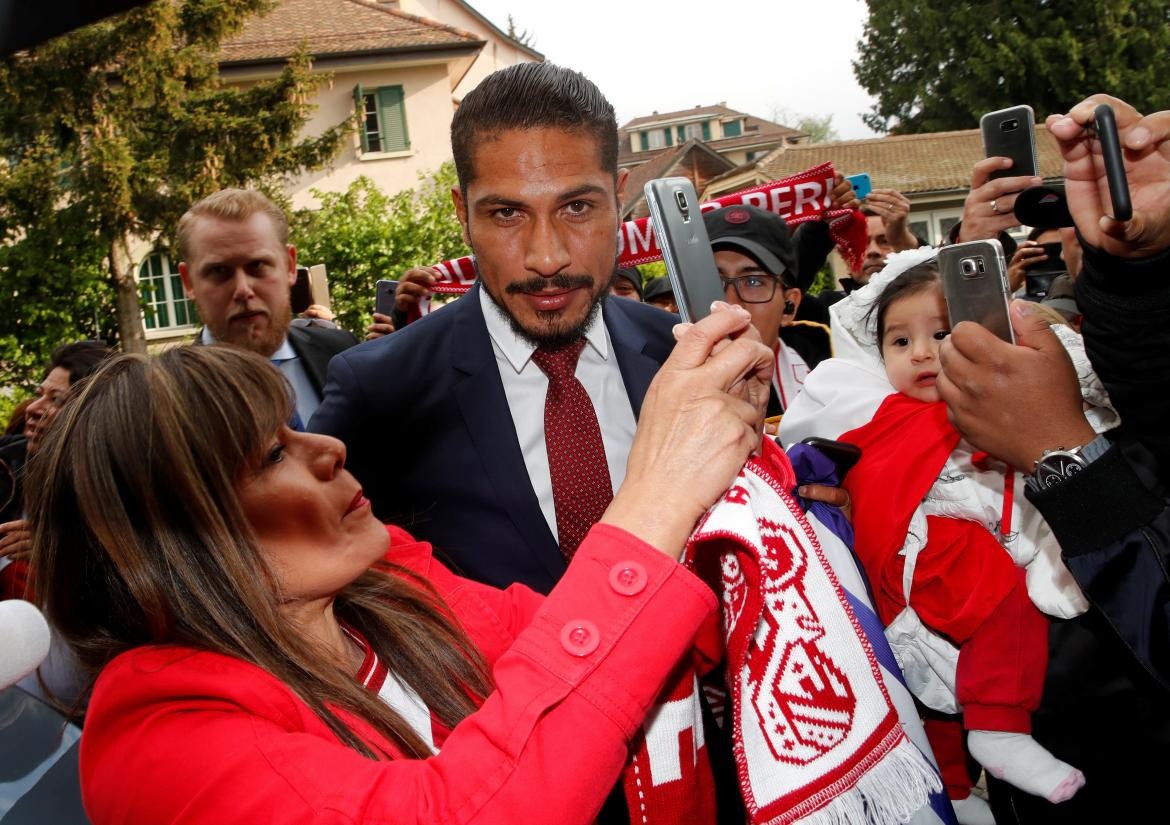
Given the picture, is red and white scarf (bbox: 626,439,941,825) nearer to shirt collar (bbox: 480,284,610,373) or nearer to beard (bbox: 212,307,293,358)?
shirt collar (bbox: 480,284,610,373)

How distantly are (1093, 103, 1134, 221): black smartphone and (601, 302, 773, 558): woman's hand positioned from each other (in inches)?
20.5

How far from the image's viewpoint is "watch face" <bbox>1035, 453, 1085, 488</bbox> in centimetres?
153

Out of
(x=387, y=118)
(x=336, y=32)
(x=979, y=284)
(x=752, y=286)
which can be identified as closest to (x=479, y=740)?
(x=979, y=284)

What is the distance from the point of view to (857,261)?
16.0ft

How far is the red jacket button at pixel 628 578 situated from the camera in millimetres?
1294

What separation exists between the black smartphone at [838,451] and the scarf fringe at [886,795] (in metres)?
0.86

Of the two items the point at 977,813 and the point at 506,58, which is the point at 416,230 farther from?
the point at 506,58

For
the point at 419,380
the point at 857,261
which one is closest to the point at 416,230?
the point at 857,261

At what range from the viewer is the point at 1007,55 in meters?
32.2

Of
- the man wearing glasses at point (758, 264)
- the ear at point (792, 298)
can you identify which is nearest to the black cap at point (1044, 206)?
the man wearing glasses at point (758, 264)

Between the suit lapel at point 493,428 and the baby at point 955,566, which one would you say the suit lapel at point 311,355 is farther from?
the baby at point 955,566

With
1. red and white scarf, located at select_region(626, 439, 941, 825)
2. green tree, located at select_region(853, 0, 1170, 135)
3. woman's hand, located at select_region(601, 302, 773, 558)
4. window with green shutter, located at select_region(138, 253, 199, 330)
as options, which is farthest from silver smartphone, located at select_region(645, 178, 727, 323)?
green tree, located at select_region(853, 0, 1170, 135)

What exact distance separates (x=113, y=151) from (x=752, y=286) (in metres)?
17.2

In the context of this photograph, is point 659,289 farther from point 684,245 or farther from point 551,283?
point 684,245
